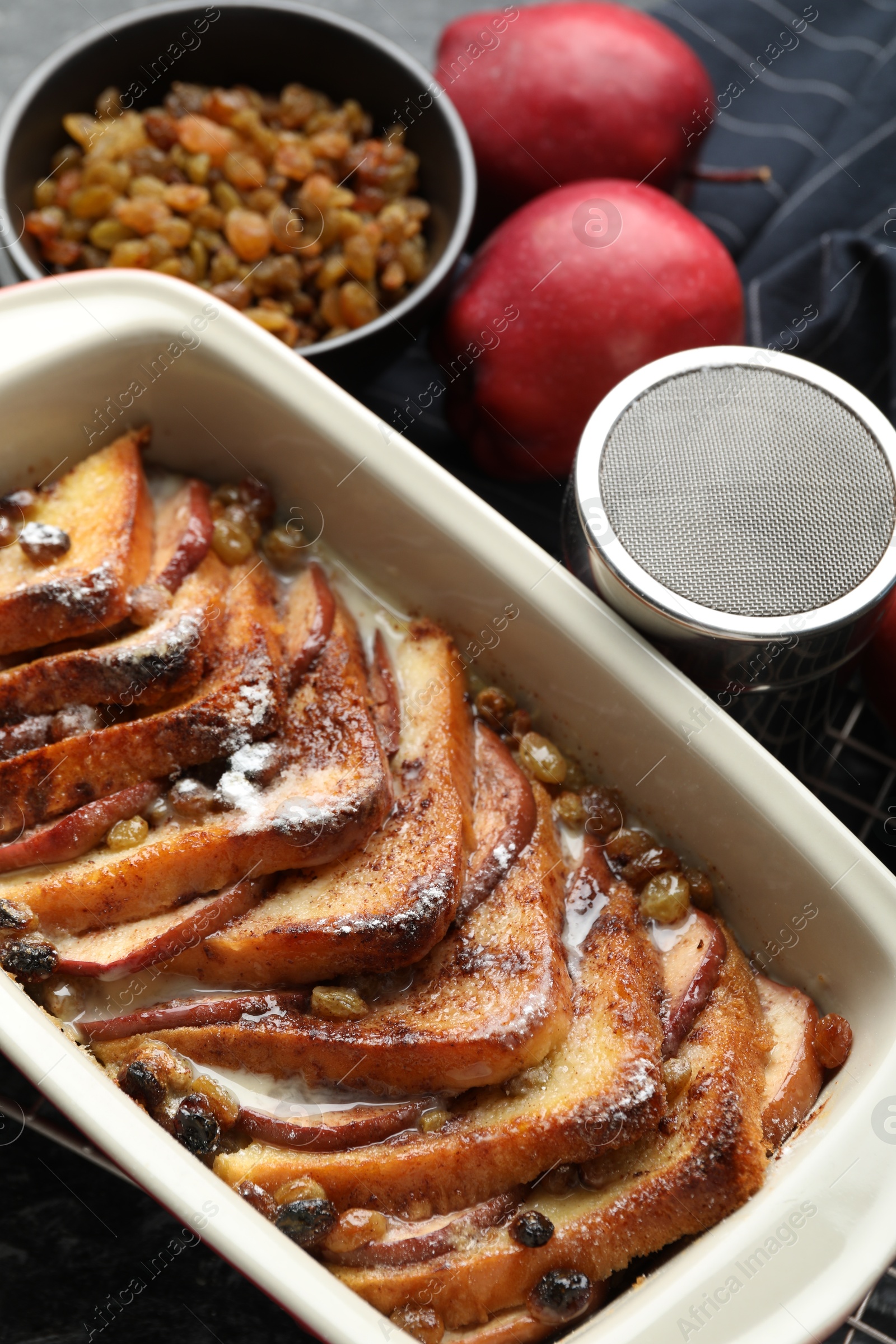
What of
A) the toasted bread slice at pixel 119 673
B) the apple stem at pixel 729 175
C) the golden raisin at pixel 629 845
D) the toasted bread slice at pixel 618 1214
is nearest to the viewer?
the toasted bread slice at pixel 618 1214

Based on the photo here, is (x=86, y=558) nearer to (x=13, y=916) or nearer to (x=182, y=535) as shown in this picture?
(x=182, y=535)

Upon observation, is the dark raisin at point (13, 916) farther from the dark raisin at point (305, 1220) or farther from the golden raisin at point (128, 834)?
the dark raisin at point (305, 1220)

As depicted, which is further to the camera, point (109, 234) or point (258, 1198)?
point (109, 234)

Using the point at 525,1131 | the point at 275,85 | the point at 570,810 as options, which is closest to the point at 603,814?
the point at 570,810

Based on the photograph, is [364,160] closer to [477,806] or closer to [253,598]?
[253,598]

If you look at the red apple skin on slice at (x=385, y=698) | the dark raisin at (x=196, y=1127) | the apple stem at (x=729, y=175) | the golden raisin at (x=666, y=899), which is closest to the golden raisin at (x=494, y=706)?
the red apple skin on slice at (x=385, y=698)
